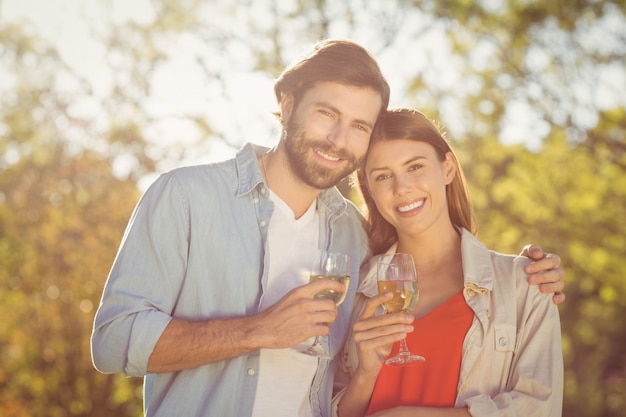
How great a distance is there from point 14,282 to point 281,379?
11.5 metres

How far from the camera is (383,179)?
434 centimetres

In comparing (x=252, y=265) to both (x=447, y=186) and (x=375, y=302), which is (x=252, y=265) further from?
(x=447, y=186)

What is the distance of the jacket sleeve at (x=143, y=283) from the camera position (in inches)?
Result: 132

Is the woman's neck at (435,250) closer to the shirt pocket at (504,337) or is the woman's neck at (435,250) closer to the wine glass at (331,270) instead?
the shirt pocket at (504,337)

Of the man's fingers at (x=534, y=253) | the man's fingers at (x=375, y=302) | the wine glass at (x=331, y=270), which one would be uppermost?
the man's fingers at (x=534, y=253)

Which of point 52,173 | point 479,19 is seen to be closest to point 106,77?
point 52,173

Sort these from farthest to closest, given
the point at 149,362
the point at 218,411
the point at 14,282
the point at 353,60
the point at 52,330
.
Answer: the point at 14,282 → the point at 52,330 → the point at 353,60 → the point at 218,411 → the point at 149,362

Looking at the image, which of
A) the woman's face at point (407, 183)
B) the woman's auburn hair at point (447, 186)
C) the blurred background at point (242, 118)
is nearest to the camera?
the woman's face at point (407, 183)

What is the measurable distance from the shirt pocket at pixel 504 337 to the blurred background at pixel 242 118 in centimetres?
776

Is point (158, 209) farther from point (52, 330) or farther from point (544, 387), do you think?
point (52, 330)

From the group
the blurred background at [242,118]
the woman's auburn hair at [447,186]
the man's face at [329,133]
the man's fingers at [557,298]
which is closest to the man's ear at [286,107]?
the man's face at [329,133]

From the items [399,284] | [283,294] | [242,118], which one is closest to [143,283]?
[283,294]

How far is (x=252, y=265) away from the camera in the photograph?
385 centimetres

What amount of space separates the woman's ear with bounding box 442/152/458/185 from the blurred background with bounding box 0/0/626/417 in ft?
22.6
